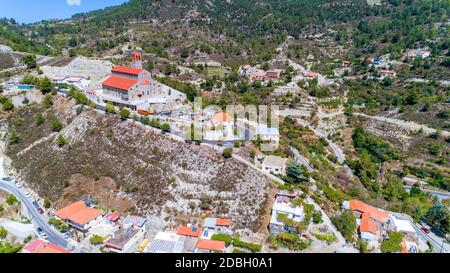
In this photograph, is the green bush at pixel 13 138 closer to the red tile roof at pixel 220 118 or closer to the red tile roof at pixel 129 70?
the red tile roof at pixel 129 70

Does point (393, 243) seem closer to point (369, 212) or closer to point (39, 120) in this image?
point (369, 212)

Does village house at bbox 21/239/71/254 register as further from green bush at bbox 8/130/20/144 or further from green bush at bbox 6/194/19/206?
green bush at bbox 8/130/20/144

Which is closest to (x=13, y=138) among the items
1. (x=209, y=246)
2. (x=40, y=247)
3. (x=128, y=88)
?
(x=128, y=88)

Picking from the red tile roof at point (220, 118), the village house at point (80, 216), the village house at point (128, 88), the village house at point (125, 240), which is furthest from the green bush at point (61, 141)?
the red tile roof at point (220, 118)
